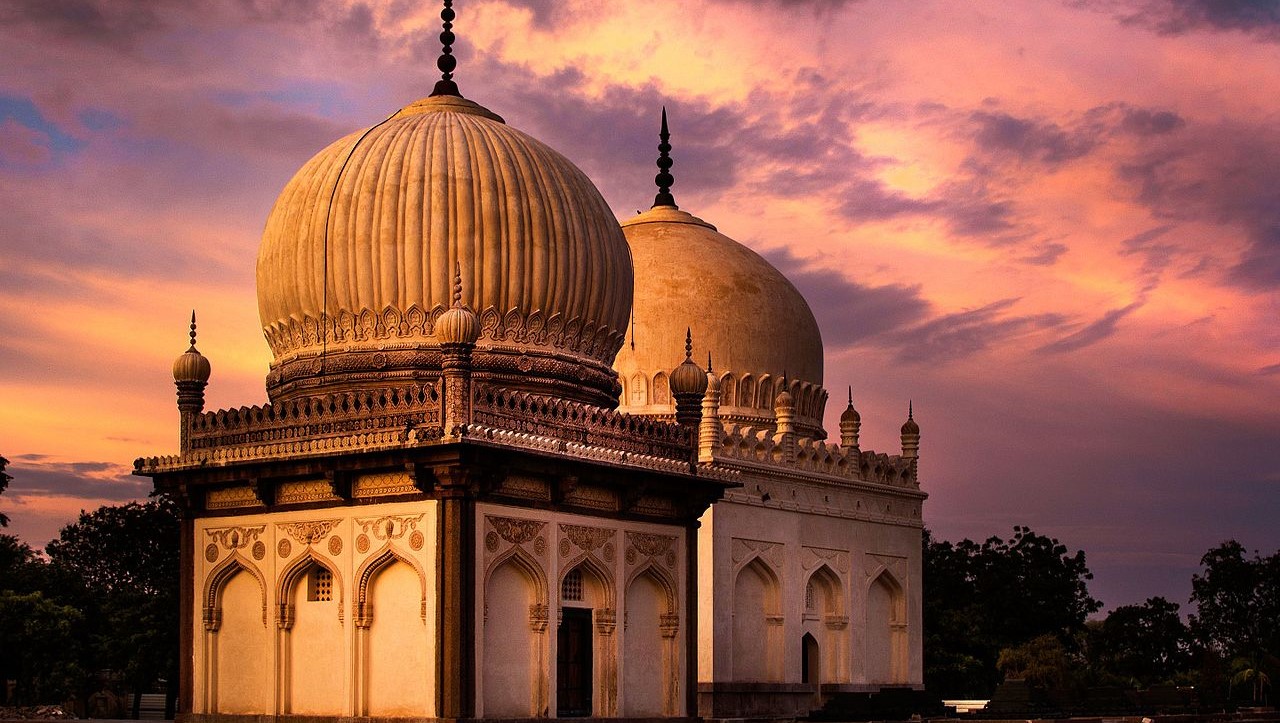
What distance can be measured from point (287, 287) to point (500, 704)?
6591 mm

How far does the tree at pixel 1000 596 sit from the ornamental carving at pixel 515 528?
93.4ft

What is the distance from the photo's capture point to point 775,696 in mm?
31578

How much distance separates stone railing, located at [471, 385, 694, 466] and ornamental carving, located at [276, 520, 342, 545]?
2317 mm

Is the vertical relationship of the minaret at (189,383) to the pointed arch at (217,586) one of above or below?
above

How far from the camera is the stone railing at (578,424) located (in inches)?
813

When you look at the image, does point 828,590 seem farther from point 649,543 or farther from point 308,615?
point 308,615

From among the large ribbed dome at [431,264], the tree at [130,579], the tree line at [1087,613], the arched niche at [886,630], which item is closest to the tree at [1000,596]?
the tree line at [1087,613]

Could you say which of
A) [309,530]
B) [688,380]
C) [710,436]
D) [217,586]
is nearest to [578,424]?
[688,380]

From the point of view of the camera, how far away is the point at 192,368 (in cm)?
2295

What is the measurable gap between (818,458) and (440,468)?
14372mm

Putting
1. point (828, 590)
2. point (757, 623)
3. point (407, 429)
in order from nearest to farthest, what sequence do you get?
point (407, 429) < point (757, 623) < point (828, 590)

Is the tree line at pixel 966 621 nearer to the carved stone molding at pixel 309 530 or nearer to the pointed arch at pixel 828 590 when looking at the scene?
the pointed arch at pixel 828 590

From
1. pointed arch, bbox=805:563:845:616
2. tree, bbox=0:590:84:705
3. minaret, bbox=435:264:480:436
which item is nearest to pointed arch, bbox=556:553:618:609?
minaret, bbox=435:264:480:436

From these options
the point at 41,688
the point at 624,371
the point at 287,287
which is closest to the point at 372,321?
the point at 287,287
